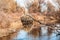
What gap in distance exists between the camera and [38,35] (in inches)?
92.1

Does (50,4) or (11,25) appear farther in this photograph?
(50,4)

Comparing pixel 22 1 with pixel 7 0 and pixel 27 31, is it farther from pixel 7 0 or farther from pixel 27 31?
pixel 27 31

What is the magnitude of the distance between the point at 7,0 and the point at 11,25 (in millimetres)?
432

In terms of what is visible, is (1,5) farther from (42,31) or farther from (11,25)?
(42,31)

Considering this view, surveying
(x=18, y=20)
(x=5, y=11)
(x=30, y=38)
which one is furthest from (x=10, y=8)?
(x=30, y=38)

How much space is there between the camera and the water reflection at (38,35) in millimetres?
2271

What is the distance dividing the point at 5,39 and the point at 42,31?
2.10 ft

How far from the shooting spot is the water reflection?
2271mm

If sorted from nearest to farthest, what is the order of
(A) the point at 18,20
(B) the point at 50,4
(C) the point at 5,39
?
1. (C) the point at 5,39
2. (A) the point at 18,20
3. (B) the point at 50,4

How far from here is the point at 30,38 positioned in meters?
2.30

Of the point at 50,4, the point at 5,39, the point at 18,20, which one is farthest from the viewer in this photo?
the point at 50,4

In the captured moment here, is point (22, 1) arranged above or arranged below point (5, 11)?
above

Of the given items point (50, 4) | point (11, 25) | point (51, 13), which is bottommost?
point (11, 25)

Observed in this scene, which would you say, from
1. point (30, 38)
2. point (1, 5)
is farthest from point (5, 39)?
point (1, 5)
